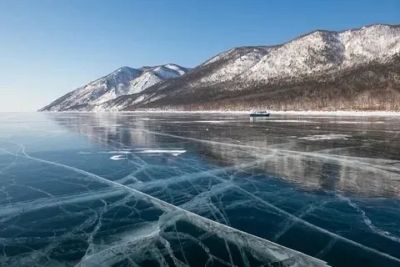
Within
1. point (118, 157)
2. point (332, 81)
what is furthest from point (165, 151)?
point (332, 81)

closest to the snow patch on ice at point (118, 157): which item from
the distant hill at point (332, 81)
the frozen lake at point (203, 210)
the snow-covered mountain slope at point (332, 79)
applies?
the frozen lake at point (203, 210)

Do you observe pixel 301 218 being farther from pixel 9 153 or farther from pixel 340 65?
pixel 340 65

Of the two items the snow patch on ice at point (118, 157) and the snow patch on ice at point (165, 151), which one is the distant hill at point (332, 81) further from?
the snow patch on ice at point (118, 157)

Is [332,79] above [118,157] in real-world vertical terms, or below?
above

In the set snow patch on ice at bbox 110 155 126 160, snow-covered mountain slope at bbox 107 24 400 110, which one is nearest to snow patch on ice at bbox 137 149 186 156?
snow patch on ice at bbox 110 155 126 160

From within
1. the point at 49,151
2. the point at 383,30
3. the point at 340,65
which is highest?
the point at 383,30

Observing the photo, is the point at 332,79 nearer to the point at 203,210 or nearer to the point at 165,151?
Answer: the point at 165,151

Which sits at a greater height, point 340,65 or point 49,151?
point 340,65

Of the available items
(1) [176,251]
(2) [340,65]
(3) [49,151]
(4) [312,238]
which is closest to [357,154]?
(4) [312,238]

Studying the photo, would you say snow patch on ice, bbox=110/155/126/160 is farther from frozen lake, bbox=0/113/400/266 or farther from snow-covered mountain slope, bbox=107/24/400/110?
snow-covered mountain slope, bbox=107/24/400/110
